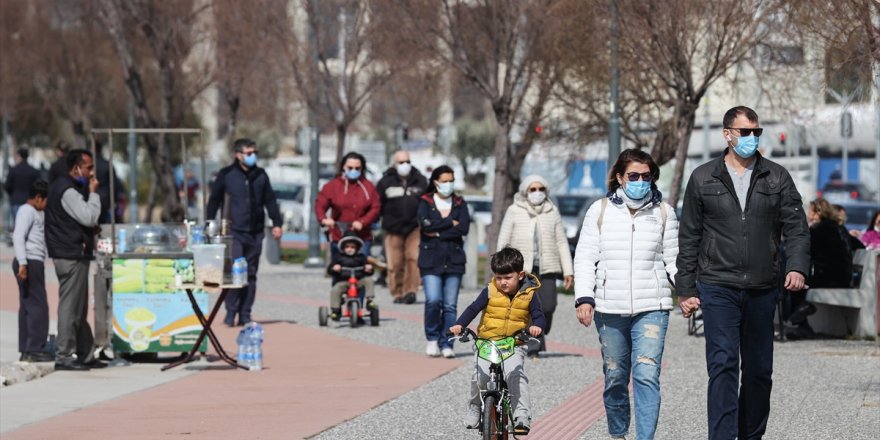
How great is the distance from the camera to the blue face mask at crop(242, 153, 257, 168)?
56.2 feet

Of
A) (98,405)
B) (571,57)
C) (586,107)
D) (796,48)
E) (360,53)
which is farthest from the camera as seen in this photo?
(360,53)

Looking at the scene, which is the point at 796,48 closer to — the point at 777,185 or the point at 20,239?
the point at 20,239

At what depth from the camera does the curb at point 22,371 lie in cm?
1288

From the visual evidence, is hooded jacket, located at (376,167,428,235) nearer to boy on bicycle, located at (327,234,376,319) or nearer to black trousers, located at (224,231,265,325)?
boy on bicycle, located at (327,234,376,319)

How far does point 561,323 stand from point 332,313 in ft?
9.07

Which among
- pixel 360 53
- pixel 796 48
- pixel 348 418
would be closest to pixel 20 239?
pixel 348 418

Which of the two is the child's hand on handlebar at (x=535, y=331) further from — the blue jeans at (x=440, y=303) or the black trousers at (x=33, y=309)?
the black trousers at (x=33, y=309)

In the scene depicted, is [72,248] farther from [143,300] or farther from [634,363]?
[634,363]

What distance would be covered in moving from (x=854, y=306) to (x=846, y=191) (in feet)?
112

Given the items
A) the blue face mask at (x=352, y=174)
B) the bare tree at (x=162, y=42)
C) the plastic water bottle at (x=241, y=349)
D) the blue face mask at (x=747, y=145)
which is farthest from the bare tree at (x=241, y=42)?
the blue face mask at (x=747, y=145)

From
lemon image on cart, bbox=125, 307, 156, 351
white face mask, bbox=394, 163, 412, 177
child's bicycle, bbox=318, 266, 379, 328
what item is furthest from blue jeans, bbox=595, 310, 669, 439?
white face mask, bbox=394, 163, 412, 177

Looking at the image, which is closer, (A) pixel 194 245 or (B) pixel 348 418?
(B) pixel 348 418

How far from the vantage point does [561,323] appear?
61.1ft

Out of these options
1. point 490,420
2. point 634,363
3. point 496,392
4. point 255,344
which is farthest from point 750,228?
point 255,344
